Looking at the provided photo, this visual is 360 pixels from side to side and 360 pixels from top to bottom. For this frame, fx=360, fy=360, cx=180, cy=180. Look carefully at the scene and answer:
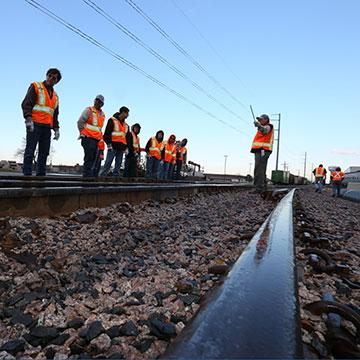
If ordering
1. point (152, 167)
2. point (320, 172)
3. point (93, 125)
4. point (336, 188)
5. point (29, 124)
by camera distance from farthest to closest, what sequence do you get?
point (320, 172)
point (336, 188)
point (152, 167)
point (93, 125)
point (29, 124)

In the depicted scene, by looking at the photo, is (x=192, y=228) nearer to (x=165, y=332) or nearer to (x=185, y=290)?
(x=185, y=290)

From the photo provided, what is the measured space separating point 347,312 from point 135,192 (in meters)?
4.86

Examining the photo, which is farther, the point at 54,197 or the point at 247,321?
the point at 54,197

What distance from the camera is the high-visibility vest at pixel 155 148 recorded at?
14.1 metres

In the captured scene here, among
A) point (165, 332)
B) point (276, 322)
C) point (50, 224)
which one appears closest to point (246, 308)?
point (276, 322)

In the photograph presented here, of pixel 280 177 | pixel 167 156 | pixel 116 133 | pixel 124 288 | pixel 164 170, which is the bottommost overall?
pixel 124 288

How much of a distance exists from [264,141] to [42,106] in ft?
18.8

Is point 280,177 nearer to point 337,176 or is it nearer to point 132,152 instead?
point 337,176

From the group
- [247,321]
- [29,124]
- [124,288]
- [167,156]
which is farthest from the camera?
[167,156]

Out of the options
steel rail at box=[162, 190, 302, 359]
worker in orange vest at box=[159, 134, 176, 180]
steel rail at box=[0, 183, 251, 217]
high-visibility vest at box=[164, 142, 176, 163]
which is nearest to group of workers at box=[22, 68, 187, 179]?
steel rail at box=[0, 183, 251, 217]

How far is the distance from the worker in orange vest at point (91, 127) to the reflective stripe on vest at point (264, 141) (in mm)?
4172

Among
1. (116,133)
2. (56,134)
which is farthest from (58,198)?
(116,133)

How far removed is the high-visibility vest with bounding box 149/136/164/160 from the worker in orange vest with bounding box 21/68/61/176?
713 cm

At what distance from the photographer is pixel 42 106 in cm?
666
